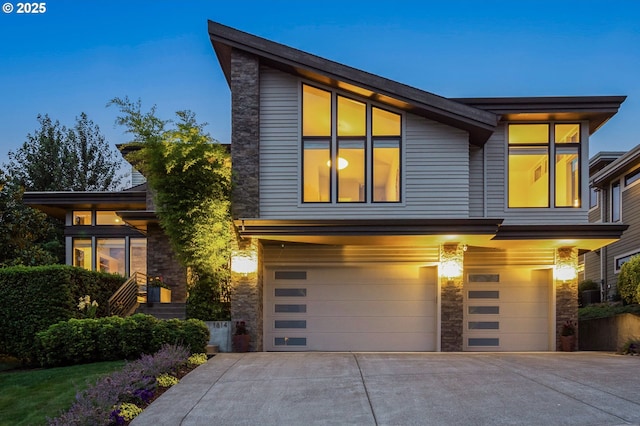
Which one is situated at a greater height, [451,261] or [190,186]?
[190,186]

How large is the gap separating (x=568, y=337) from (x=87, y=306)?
11.1 metres


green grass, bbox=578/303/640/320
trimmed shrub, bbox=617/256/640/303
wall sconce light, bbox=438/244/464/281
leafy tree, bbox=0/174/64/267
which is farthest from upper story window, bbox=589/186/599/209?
leafy tree, bbox=0/174/64/267

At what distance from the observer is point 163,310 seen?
1549 cm

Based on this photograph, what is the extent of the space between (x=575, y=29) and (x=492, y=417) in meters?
73.5

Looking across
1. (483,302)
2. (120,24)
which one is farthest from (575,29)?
(483,302)

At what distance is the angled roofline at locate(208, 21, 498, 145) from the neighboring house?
8.65 meters

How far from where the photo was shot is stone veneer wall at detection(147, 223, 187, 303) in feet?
57.9

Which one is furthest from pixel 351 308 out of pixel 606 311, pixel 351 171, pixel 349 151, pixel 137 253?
pixel 137 253

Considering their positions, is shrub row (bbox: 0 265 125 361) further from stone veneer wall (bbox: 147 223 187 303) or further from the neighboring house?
the neighboring house

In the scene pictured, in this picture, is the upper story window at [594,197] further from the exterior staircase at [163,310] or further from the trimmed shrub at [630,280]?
the exterior staircase at [163,310]

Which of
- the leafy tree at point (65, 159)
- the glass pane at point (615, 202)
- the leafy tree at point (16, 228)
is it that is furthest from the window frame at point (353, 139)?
the leafy tree at point (65, 159)

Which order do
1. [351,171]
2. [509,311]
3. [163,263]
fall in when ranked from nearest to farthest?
1. [351,171]
2. [509,311]
3. [163,263]

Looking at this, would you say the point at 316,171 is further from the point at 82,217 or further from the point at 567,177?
the point at 82,217

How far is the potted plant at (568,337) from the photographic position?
1352 cm
